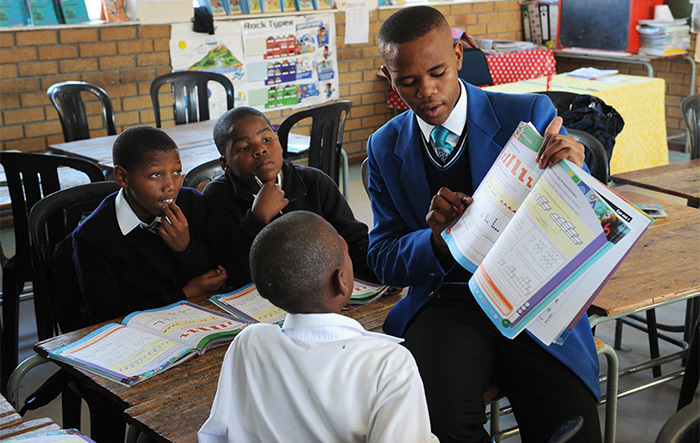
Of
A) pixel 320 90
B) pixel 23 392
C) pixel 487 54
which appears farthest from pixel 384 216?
pixel 487 54

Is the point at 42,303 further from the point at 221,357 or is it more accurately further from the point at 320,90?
the point at 320,90

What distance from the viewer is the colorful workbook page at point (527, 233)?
1.24 meters

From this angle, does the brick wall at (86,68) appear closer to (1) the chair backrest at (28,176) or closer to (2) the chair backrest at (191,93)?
(2) the chair backrest at (191,93)

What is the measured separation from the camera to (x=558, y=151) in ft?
4.36

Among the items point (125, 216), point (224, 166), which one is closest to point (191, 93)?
point (224, 166)

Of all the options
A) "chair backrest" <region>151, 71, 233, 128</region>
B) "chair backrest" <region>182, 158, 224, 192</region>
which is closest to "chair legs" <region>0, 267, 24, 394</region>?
"chair backrest" <region>182, 158, 224, 192</region>

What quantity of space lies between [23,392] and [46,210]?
975 mm

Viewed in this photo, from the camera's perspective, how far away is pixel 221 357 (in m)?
1.58

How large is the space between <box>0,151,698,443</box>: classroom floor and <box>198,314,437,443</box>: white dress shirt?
145 cm

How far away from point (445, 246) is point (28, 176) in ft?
5.47

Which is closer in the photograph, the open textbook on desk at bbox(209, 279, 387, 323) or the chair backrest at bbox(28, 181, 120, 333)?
the open textbook on desk at bbox(209, 279, 387, 323)

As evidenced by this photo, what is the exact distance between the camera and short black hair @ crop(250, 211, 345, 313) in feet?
3.93

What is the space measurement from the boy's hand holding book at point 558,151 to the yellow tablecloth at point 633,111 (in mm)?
3626

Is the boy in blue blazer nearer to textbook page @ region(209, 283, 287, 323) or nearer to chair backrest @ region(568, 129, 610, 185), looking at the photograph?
textbook page @ region(209, 283, 287, 323)
